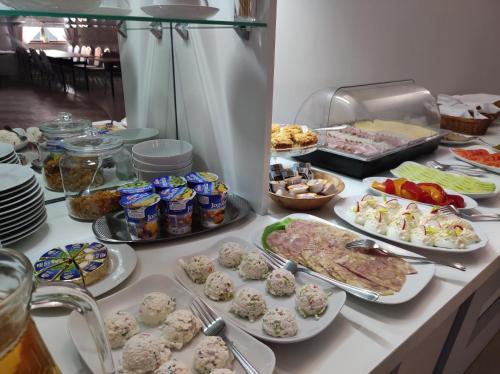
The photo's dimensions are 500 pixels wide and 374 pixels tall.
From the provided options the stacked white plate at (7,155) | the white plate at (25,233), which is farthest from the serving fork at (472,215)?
the stacked white plate at (7,155)

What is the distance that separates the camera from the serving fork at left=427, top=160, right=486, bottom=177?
4.27ft

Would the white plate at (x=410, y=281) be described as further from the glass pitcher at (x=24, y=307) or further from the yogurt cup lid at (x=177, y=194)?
the glass pitcher at (x=24, y=307)

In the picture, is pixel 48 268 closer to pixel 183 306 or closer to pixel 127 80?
pixel 183 306

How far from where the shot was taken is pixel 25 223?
767 mm

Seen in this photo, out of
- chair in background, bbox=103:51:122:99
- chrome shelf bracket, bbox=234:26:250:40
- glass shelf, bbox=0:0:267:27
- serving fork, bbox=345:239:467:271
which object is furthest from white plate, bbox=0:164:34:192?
serving fork, bbox=345:239:467:271

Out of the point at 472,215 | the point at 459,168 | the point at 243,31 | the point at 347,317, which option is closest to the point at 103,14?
the point at 243,31

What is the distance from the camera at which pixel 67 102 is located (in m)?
1.11

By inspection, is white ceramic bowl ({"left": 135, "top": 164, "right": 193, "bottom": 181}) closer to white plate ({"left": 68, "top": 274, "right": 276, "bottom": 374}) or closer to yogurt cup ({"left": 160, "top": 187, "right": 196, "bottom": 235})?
yogurt cup ({"left": 160, "top": 187, "right": 196, "bottom": 235})

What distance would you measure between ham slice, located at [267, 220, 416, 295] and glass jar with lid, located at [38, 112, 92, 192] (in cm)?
62

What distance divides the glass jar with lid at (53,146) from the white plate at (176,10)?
464 millimetres

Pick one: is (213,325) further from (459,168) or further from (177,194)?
(459,168)

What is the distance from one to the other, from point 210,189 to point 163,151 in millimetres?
300

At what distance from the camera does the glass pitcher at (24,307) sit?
0.91 ft

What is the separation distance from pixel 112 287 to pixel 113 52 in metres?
0.76
